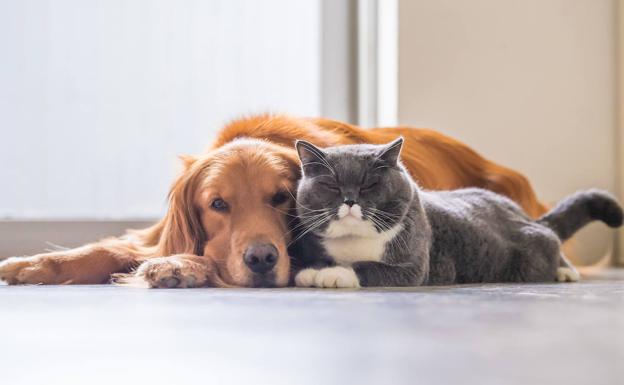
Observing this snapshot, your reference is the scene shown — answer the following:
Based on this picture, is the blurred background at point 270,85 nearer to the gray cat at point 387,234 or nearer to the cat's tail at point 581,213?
the cat's tail at point 581,213

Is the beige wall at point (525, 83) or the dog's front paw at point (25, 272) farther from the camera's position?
the beige wall at point (525, 83)

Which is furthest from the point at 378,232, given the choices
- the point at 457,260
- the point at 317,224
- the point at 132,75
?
the point at 132,75

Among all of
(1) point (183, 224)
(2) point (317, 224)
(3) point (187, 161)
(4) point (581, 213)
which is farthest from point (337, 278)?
(4) point (581, 213)

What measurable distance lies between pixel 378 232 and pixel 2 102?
1.83 meters

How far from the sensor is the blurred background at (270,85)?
2797 millimetres

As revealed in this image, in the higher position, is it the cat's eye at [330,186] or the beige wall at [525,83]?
the beige wall at [525,83]

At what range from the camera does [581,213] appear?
2016 millimetres

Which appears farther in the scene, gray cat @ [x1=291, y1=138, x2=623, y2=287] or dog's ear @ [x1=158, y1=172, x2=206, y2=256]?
dog's ear @ [x1=158, y1=172, x2=206, y2=256]

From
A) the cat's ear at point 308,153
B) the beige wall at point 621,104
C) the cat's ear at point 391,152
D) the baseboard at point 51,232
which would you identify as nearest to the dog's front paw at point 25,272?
the cat's ear at point 308,153

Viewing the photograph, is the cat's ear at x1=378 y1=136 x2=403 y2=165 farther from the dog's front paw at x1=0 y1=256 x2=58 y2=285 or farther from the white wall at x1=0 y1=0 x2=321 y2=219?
the white wall at x1=0 y1=0 x2=321 y2=219

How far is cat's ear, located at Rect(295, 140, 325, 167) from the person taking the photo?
1591mm

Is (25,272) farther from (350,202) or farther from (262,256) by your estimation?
(350,202)

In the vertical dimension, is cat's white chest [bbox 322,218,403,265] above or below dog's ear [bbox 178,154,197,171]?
below

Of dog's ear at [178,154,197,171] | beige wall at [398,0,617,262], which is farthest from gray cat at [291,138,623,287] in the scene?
beige wall at [398,0,617,262]
